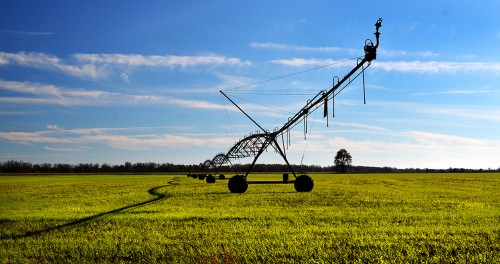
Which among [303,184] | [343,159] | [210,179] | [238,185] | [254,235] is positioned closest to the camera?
[254,235]

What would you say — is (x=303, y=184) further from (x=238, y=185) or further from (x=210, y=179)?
(x=210, y=179)

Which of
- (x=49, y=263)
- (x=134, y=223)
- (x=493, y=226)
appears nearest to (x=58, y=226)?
(x=134, y=223)

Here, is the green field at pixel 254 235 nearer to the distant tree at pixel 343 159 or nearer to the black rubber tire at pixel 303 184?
the black rubber tire at pixel 303 184

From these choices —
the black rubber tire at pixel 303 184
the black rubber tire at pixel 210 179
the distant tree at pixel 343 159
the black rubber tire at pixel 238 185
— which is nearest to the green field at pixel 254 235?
the black rubber tire at pixel 238 185

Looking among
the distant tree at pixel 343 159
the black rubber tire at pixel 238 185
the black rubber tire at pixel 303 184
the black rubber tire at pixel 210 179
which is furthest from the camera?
the distant tree at pixel 343 159

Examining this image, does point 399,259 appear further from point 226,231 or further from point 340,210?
point 340,210

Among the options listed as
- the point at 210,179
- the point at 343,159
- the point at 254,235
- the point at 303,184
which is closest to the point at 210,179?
the point at 210,179

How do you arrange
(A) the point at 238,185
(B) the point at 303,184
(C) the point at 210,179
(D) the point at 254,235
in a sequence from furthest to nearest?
(C) the point at 210,179
(B) the point at 303,184
(A) the point at 238,185
(D) the point at 254,235

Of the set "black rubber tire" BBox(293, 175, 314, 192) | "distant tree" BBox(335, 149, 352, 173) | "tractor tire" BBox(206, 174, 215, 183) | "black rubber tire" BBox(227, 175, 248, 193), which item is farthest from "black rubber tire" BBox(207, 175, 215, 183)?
"distant tree" BBox(335, 149, 352, 173)

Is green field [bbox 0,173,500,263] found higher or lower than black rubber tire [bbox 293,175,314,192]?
lower

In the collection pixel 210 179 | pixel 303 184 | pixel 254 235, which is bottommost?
pixel 254 235

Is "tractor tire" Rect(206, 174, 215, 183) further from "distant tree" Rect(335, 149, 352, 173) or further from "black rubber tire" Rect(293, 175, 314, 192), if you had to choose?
"distant tree" Rect(335, 149, 352, 173)

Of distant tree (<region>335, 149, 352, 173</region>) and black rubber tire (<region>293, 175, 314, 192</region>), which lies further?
distant tree (<region>335, 149, 352, 173</region>)

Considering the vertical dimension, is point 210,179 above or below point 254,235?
above
